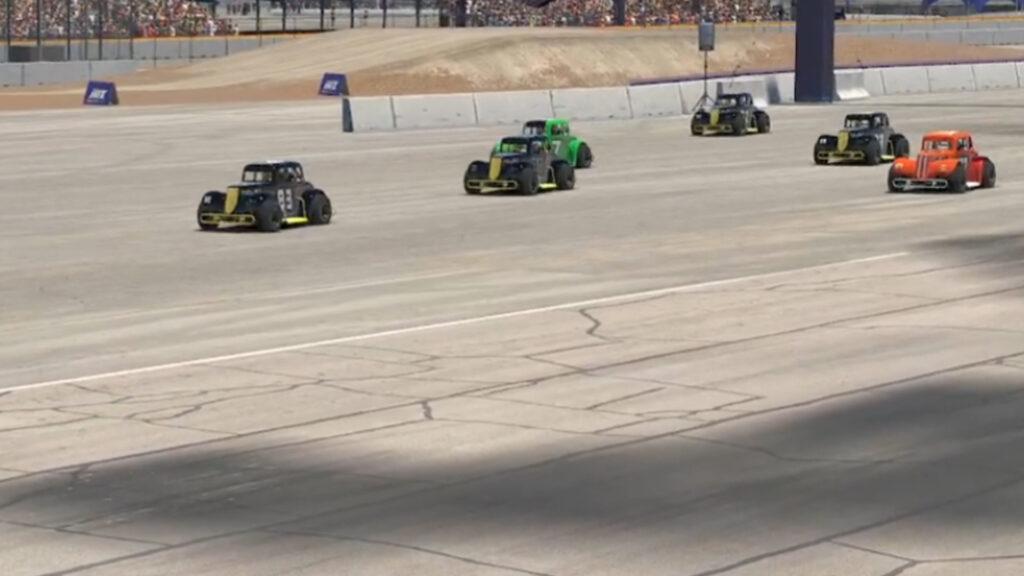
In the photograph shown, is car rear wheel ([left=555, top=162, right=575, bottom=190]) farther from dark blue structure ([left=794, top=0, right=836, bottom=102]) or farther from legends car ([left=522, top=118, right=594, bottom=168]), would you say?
dark blue structure ([left=794, top=0, right=836, bottom=102])

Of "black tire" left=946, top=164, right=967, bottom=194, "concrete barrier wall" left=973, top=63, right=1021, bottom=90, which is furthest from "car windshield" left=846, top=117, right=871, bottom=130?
"concrete barrier wall" left=973, top=63, right=1021, bottom=90

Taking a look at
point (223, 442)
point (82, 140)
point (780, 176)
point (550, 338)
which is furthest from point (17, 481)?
point (82, 140)

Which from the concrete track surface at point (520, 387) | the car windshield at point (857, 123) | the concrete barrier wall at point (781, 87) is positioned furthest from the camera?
the concrete barrier wall at point (781, 87)

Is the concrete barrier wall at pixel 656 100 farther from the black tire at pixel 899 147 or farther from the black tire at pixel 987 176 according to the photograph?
the black tire at pixel 987 176

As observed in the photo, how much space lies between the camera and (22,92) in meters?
79.0

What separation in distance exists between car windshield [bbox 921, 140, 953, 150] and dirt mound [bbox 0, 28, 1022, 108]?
39.2 m

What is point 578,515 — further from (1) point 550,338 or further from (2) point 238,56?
(2) point 238,56

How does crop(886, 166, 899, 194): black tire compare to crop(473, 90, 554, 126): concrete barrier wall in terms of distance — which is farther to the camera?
crop(473, 90, 554, 126): concrete barrier wall

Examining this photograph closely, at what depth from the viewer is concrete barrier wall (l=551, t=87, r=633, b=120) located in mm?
61938

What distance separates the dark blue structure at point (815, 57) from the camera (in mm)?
71562

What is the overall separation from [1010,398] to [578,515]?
5.84 metres

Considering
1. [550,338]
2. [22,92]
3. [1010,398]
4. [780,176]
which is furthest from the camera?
[22,92]

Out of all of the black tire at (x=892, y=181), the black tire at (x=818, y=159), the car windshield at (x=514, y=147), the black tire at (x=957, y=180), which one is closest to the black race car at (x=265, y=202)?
the car windshield at (x=514, y=147)

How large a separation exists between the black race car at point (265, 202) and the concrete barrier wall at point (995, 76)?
52.3m
